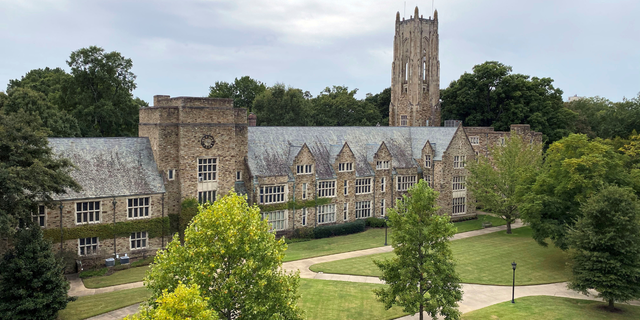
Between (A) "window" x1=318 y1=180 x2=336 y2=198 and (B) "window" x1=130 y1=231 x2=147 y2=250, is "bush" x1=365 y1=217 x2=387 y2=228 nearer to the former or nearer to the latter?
(A) "window" x1=318 y1=180 x2=336 y2=198

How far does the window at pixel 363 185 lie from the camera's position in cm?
5294

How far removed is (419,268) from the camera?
24.7 meters

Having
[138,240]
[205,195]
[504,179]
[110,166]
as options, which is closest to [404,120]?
[504,179]

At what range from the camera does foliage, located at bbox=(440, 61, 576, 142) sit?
79.0 m

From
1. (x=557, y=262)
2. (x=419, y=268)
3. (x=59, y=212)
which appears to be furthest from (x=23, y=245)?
(x=557, y=262)

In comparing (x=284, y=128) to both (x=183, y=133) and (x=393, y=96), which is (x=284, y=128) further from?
(x=393, y=96)

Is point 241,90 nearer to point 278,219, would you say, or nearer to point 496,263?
point 278,219

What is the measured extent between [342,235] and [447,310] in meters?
26.5

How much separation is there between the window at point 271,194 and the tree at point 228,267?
26.1 meters

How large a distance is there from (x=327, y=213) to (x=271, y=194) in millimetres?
7549

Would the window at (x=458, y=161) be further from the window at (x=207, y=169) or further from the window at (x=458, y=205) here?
the window at (x=207, y=169)

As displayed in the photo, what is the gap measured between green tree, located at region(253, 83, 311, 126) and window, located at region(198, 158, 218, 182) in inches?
1663

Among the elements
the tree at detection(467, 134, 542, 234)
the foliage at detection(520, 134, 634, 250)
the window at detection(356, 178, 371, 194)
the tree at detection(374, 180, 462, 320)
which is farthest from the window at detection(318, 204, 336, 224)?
the tree at detection(374, 180, 462, 320)

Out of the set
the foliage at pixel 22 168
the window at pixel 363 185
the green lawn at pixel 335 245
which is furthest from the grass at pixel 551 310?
the foliage at pixel 22 168
